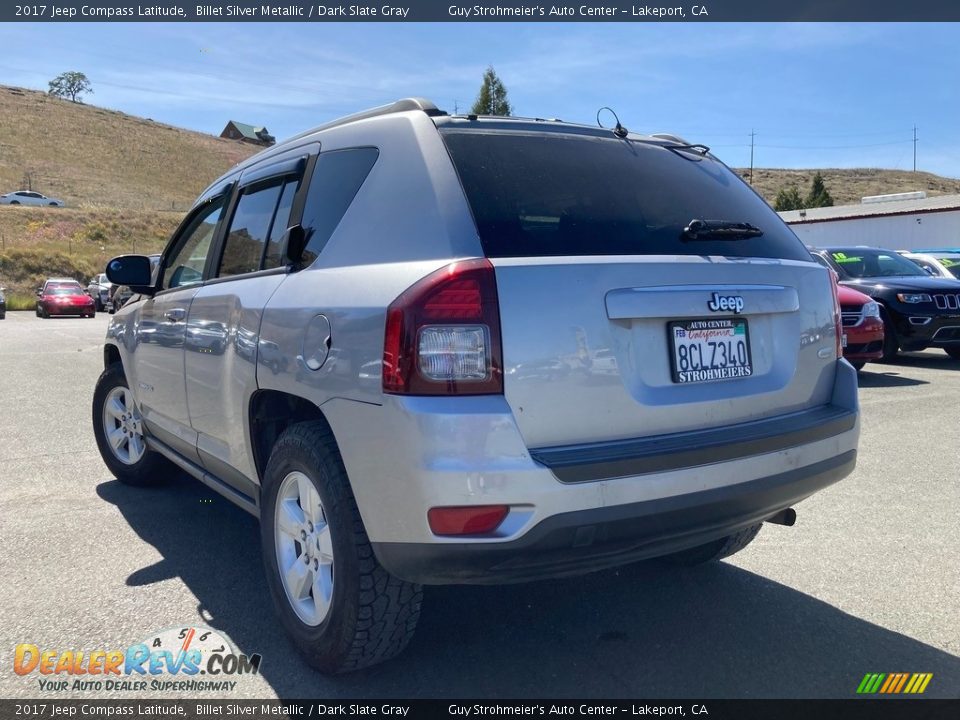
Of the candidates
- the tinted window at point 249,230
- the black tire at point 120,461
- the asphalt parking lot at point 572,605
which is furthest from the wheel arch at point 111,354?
the tinted window at point 249,230

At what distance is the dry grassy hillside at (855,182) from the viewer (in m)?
83.9

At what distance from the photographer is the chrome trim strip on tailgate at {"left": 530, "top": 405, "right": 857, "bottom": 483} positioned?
233 centimetres

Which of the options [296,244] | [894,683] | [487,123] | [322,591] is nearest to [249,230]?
[296,244]

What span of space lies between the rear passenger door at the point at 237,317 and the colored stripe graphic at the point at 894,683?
2281 millimetres

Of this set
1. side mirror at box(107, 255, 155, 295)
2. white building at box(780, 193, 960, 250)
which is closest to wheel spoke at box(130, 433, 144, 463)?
side mirror at box(107, 255, 155, 295)

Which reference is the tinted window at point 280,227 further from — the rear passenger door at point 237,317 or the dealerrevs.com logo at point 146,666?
the dealerrevs.com logo at point 146,666

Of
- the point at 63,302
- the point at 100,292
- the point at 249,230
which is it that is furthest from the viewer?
the point at 100,292

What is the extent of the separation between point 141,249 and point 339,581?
47.5 metres

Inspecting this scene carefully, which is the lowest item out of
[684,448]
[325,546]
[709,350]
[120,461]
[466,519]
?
[120,461]

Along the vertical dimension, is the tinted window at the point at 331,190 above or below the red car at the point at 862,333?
above

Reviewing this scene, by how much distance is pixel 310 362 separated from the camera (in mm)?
2686

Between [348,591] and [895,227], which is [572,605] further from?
[895,227]

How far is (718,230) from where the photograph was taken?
9.49ft

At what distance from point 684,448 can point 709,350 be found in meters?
0.38
